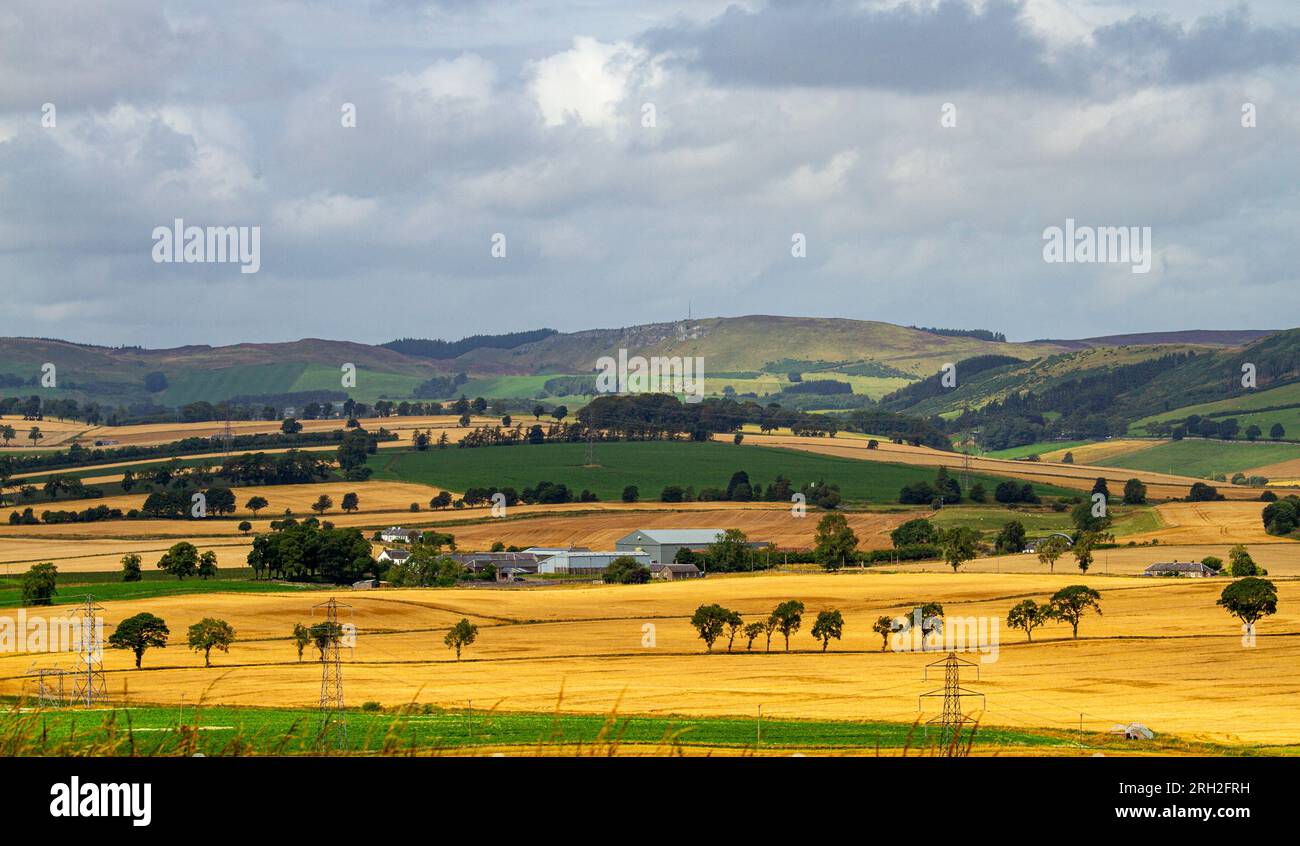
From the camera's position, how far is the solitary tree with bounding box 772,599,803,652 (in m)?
89.6

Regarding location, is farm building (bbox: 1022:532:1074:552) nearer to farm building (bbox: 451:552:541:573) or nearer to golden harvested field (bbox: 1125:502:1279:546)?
golden harvested field (bbox: 1125:502:1279:546)

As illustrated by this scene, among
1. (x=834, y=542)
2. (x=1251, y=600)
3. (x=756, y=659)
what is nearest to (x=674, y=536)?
(x=834, y=542)

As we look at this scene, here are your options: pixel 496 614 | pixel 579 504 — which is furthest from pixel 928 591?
pixel 579 504

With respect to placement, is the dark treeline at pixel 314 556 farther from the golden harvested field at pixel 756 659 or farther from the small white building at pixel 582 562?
the small white building at pixel 582 562

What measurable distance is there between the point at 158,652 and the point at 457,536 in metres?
68.6

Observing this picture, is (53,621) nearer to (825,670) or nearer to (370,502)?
(825,670)

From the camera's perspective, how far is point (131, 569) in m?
125

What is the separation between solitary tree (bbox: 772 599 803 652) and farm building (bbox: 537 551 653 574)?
5245 centimetres

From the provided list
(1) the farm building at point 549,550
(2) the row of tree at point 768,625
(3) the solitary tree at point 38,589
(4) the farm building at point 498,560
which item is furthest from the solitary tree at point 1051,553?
(3) the solitary tree at point 38,589

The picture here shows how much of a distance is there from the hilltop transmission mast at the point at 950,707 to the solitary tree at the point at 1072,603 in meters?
15.1

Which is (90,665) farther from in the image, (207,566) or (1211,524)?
(1211,524)
